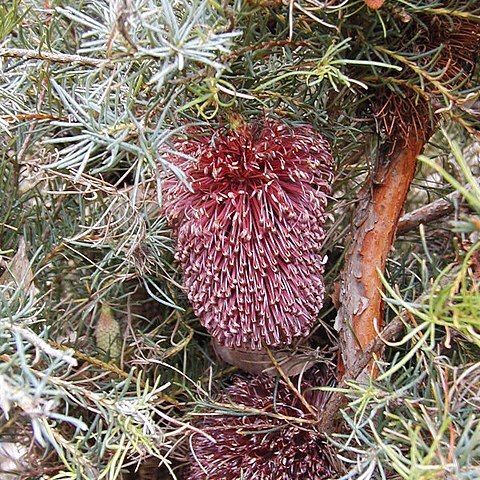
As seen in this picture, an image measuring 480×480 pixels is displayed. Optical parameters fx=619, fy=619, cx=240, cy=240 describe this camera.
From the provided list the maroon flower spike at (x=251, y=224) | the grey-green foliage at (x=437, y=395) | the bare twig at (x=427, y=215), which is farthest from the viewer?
the bare twig at (x=427, y=215)

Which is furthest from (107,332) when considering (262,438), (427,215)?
(427,215)

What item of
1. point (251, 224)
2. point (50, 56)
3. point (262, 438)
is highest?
point (50, 56)

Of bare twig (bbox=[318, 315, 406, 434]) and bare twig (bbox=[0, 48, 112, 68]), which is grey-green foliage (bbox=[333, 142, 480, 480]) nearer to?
bare twig (bbox=[318, 315, 406, 434])

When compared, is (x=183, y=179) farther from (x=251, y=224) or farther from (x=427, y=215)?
(x=427, y=215)

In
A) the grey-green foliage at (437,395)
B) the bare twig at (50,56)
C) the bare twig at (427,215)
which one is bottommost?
the bare twig at (427,215)

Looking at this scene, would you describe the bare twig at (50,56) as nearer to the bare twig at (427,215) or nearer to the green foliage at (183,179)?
the green foliage at (183,179)

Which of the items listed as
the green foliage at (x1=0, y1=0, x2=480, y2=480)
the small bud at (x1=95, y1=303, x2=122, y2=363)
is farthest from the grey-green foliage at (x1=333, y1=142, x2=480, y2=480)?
the small bud at (x1=95, y1=303, x2=122, y2=363)

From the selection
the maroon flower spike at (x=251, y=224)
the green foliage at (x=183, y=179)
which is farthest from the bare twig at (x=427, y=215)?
the maroon flower spike at (x=251, y=224)
